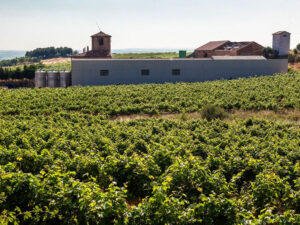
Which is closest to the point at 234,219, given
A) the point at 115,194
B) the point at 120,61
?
the point at 115,194

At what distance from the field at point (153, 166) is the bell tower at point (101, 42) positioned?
24974mm

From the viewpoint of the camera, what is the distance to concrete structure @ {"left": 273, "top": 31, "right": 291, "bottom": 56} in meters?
51.7

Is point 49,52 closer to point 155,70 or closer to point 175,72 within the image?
point 155,70

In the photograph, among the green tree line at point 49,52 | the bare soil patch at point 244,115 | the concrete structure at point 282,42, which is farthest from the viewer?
the green tree line at point 49,52

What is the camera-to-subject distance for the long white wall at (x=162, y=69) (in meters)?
30.8

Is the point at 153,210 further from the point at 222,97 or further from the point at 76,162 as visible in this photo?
the point at 222,97

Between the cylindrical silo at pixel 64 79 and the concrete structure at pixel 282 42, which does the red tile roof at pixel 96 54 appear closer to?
the cylindrical silo at pixel 64 79

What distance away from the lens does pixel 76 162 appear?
859cm

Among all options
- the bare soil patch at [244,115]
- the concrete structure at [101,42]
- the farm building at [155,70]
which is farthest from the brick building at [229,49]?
the bare soil patch at [244,115]

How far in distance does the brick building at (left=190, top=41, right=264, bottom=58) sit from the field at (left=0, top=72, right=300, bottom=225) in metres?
27.3

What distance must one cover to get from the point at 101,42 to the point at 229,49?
19214 mm

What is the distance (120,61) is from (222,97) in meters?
11.7

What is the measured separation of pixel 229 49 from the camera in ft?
172

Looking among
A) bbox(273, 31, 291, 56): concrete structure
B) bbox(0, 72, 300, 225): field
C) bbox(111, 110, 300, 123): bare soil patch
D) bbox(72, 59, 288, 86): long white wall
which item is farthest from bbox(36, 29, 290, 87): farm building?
bbox(273, 31, 291, 56): concrete structure
